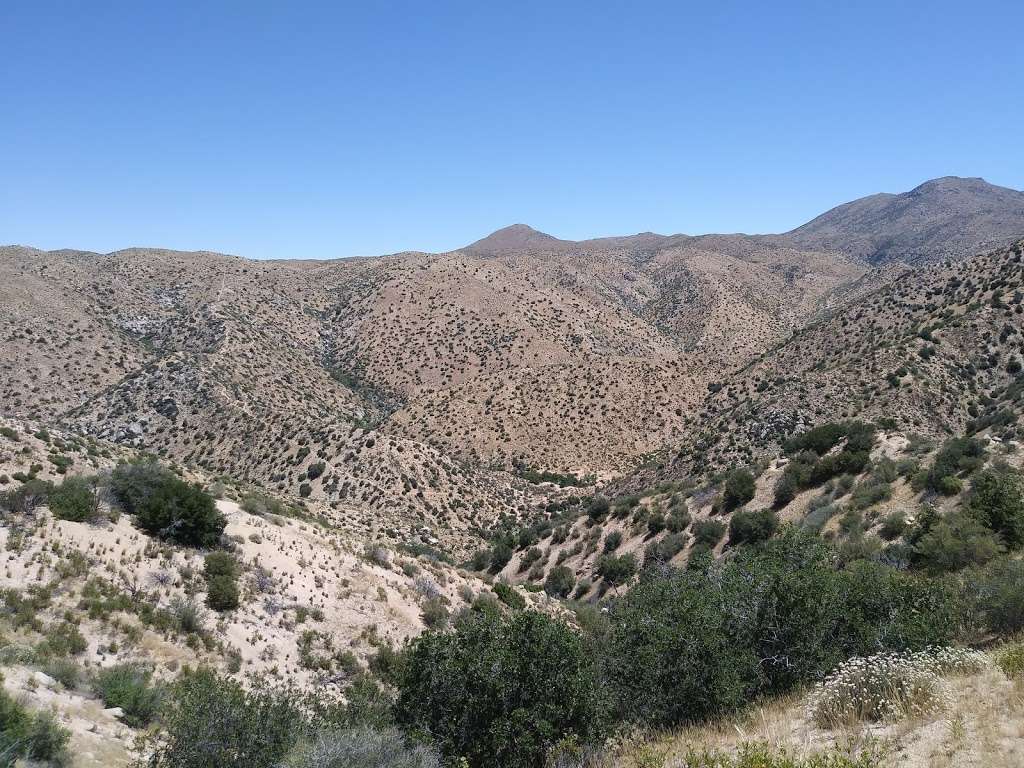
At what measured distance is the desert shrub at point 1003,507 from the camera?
17.7 meters

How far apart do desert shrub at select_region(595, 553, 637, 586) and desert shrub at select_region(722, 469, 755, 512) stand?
556 centimetres

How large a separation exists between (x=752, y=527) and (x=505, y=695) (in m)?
21.0

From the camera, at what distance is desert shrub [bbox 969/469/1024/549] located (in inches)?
698

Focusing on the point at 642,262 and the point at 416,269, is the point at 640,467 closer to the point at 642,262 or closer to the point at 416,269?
the point at 416,269

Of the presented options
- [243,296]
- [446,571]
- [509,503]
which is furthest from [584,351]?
[446,571]

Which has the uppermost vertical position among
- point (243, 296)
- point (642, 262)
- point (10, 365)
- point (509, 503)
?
point (642, 262)

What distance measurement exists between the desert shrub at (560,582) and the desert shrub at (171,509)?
1644 cm

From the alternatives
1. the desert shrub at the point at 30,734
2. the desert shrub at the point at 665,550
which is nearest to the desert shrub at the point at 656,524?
the desert shrub at the point at 665,550

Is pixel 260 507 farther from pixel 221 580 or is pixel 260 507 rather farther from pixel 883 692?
pixel 883 692

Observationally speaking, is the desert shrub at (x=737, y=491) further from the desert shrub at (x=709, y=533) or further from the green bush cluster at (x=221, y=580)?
the green bush cluster at (x=221, y=580)

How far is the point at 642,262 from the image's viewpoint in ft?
462

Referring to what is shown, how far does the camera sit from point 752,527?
90.0ft

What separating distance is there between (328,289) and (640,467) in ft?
181

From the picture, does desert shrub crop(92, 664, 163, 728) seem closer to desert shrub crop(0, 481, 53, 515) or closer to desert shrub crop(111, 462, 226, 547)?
desert shrub crop(111, 462, 226, 547)
